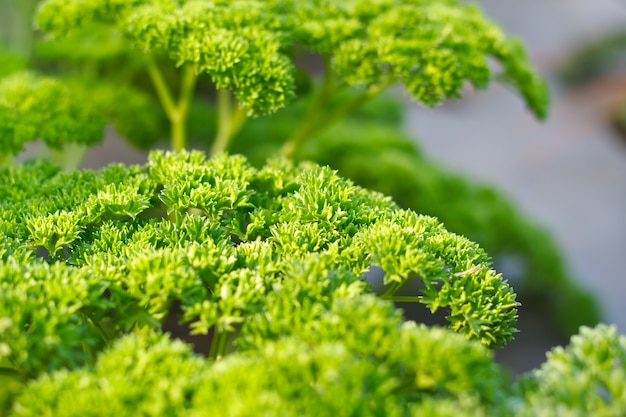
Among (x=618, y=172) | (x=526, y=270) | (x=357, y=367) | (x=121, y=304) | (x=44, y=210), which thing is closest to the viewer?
(x=357, y=367)

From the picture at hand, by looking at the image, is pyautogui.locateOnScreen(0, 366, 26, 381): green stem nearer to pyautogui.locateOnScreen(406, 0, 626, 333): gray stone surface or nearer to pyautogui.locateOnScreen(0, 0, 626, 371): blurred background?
pyautogui.locateOnScreen(0, 0, 626, 371): blurred background

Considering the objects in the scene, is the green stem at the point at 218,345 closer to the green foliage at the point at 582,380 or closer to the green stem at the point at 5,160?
the green foliage at the point at 582,380

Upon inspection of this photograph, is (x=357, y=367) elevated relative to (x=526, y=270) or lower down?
lower down

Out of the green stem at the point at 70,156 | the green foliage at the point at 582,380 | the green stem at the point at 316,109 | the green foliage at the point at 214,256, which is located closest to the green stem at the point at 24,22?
the green stem at the point at 70,156

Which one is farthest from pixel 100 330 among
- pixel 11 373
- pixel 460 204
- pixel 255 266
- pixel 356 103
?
pixel 460 204

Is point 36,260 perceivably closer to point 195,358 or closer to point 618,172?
point 195,358

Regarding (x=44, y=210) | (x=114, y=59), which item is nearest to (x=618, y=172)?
(x=114, y=59)

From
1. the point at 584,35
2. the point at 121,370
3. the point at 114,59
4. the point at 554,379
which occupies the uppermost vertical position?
the point at 584,35
